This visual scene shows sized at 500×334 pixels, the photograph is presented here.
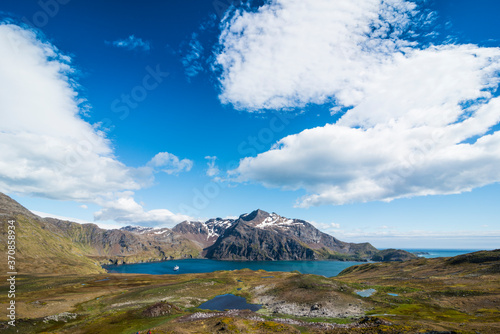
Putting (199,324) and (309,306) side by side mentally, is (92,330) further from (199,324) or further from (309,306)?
(309,306)

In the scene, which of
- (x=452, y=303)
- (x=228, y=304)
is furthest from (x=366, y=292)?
(x=228, y=304)

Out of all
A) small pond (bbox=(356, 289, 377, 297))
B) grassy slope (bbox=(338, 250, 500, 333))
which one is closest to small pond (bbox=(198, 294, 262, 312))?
small pond (bbox=(356, 289, 377, 297))

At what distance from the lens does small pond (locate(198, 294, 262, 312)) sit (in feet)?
226

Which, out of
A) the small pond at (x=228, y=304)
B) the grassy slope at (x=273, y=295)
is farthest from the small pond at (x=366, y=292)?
the small pond at (x=228, y=304)

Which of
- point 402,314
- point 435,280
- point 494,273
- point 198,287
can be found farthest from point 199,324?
point 494,273

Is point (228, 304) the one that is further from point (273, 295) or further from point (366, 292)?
point (366, 292)

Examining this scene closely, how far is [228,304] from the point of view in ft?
242

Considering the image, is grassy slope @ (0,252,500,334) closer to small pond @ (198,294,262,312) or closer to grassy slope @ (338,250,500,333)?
grassy slope @ (338,250,500,333)

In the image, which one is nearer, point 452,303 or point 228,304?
point 452,303

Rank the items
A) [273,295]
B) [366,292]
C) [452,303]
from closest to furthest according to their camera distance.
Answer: [452,303] < [366,292] < [273,295]

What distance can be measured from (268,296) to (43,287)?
93286 mm

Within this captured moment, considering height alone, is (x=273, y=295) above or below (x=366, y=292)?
below

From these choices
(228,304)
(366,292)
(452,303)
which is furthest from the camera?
(366,292)

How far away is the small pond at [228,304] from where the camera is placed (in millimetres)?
68919
